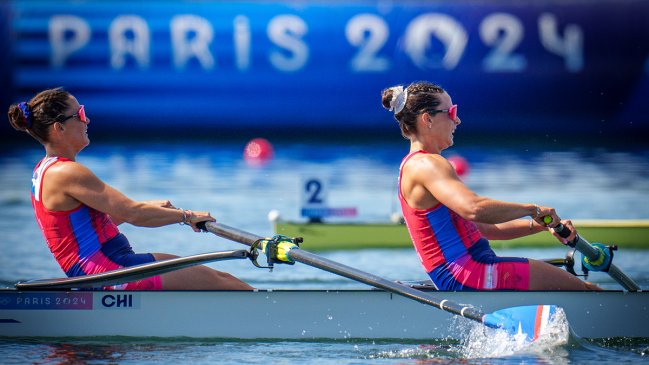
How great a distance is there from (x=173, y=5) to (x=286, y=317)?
820 inches

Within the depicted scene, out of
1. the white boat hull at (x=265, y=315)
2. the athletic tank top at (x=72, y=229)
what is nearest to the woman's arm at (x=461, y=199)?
the white boat hull at (x=265, y=315)

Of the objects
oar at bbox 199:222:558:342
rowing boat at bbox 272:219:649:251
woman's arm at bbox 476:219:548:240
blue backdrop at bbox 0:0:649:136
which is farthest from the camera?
blue backdrop at bbox 0:0:649:136

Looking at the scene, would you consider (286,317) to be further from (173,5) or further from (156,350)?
(173,5)

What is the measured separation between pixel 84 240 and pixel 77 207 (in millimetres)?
205

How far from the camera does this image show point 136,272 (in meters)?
6.84

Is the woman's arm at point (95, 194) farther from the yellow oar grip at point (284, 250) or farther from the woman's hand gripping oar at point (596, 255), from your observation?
the woman's hand gripping oar at point (596, 255)

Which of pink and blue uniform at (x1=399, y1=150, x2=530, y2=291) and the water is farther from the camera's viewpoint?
the water

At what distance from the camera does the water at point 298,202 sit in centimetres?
675

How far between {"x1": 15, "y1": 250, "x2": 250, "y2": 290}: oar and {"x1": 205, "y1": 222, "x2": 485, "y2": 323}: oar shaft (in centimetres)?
16

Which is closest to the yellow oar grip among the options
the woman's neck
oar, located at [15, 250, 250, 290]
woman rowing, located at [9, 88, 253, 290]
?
oar, located at [15, 250, 250, 290]

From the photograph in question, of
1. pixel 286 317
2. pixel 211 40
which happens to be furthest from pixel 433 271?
pixel 211 40

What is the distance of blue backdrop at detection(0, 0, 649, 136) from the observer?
87.7 ft

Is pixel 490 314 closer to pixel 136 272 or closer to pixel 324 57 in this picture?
pixel 136 272

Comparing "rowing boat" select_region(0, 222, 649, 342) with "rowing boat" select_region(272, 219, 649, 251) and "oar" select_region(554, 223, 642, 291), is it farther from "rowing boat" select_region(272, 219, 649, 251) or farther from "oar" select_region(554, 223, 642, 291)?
"rowing boat" select_region(272, 219, 649, 251)
